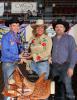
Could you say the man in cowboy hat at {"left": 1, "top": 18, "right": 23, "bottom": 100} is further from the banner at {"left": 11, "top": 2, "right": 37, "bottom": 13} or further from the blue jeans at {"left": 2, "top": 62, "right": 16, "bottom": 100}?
the banner at {"left": 11, "top": 2, "right": 37, "bottom": 13}

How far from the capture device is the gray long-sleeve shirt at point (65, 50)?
5887 mm

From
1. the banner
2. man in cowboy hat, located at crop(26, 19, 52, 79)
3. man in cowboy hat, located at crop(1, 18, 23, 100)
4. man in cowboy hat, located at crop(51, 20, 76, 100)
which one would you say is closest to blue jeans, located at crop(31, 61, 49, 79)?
man in cowboy hat, located at crop(26, 19, 52, 79)

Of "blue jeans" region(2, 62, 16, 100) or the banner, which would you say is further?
the banner

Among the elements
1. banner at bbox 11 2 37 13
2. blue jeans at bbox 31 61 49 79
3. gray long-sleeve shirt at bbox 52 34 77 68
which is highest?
banner at bbox 11 2 37 13

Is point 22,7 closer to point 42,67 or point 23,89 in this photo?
point 42,67

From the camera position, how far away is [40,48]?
590cm

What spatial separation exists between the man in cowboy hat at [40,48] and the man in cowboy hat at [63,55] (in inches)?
4.5

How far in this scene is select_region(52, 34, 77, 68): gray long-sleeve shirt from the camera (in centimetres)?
589

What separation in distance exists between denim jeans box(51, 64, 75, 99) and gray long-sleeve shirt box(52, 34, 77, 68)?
3.5 inches

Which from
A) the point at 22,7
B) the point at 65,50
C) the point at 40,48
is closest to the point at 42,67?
the point at 40,48

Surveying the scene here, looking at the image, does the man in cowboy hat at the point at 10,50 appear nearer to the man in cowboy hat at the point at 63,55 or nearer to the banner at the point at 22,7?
the man in cowboy hat at the point at 63,55

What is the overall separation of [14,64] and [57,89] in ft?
2.65

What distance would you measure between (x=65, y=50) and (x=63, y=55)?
0.25 feet

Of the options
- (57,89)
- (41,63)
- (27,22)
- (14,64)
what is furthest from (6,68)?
(27,22)
